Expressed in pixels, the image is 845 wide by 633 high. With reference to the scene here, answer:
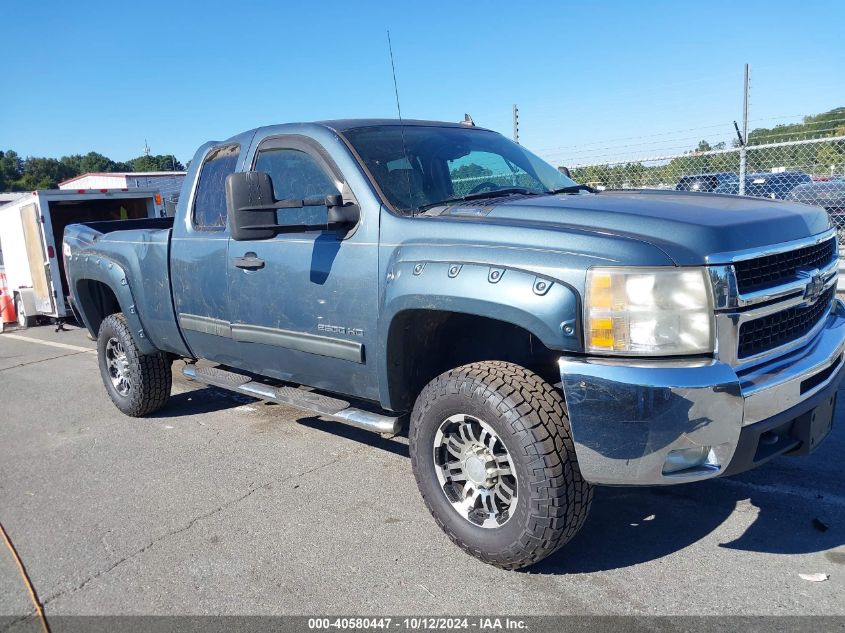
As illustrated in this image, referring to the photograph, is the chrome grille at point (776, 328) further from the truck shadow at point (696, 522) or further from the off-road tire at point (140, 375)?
the off-road tire at point (140, 375)

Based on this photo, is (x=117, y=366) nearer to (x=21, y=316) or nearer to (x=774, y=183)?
(x=21, y=316)

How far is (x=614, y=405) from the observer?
8.55ft

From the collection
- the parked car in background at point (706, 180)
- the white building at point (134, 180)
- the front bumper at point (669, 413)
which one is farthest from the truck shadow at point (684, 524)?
the white building at point (134, 180)

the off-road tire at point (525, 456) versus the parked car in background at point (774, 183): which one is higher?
the parked car in background at point (774, 183)

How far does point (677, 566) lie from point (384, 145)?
8.42 feet

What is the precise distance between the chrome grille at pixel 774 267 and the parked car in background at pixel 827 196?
18.0 ft

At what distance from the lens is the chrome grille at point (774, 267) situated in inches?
107

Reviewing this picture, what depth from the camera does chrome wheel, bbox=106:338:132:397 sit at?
572cm

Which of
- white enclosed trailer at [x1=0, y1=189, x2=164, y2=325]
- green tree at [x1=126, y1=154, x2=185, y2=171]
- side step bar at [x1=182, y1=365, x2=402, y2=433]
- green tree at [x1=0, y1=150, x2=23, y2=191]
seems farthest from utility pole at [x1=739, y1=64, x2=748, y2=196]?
green tree at [x1=0, y1=150, x2=23, y2=191]

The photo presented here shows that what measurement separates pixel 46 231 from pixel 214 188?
704 cm

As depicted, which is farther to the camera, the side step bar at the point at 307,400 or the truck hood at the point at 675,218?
the side step bar at the point at 307,400

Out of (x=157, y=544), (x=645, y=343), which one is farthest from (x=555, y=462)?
(x=157, y=544)

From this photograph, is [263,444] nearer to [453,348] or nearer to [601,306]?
[453,348]

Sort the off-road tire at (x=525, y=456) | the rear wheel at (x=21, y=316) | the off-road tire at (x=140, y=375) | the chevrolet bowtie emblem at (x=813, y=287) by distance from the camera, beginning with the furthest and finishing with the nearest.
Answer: the rear wheel at (x=21, y=316) → the off-road tire at (x=140, y=375) → the chevrolet bowtie emblem at (x=813, y=287) → the off-road tire at (x=525, y=456)
